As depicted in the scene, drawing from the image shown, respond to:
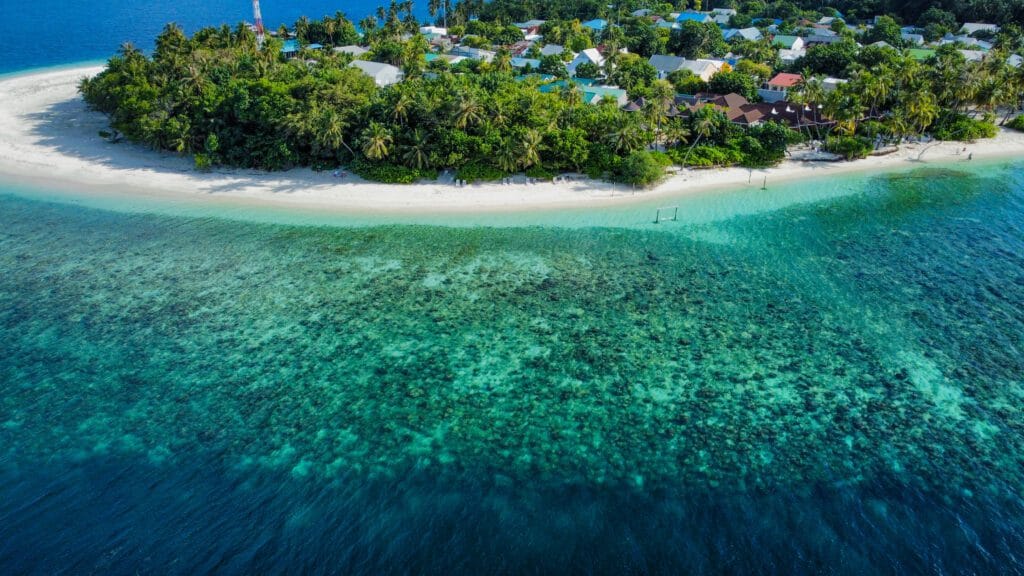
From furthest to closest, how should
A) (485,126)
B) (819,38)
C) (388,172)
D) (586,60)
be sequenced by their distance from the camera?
(819,38) < (586,60) < (388,172) < (485,126)

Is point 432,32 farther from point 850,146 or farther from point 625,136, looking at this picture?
point 850,146

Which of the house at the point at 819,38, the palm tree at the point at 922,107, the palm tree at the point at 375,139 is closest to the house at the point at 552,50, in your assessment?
the house at the point at 819,38

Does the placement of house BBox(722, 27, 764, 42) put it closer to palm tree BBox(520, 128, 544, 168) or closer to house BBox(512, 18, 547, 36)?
house BBox(512, 18, 547, 36)

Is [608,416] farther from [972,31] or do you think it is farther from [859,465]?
[972,31]

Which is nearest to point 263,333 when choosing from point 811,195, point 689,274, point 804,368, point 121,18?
point 689,274

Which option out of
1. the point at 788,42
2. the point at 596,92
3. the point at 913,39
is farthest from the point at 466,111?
the point at 913,39
